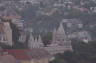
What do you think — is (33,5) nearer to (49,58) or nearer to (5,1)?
(5,1)

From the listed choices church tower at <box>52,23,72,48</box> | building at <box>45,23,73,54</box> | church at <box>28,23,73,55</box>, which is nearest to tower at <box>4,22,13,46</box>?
church at <box>28,23,73,55</box>

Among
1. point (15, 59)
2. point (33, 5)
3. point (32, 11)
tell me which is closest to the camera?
point (15, 59)

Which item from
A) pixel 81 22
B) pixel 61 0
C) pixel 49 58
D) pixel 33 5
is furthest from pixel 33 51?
pixel 61 0

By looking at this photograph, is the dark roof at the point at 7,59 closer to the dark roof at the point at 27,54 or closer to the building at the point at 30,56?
the building at the point at 30,56

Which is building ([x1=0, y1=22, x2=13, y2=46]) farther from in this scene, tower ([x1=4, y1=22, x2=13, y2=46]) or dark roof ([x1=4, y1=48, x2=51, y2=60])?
dark roof ([x1=4, y1=48, x2=51, y2=60])

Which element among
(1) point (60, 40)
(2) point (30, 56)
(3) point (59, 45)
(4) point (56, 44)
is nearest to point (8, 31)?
(4) point (56, 44)

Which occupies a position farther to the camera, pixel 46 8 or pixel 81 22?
pixel 46 8

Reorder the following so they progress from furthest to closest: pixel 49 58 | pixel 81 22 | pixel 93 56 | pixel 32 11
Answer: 1. pixel 32 11
2. pixel 81 22
3. pixel 93 56
4. pixel 49 58
